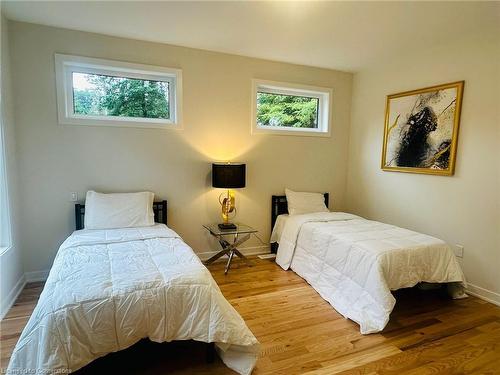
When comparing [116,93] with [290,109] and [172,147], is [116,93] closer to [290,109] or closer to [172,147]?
[172,147]

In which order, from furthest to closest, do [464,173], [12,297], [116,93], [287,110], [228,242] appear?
[287,110] < [228,242] < [116,93] < [464,173] < [12,297]

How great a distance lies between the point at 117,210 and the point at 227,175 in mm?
1251

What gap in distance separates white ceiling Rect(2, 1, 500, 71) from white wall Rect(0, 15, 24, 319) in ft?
1.41

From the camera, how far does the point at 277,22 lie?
108 inches

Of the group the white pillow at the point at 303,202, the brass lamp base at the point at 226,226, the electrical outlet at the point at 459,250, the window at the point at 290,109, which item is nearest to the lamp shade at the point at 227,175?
the brass lamp base at the point at 226,226

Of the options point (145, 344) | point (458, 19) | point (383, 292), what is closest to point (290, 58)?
point (458, 19)

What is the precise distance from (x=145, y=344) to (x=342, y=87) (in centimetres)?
411

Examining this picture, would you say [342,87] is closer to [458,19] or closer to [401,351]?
[458,19]

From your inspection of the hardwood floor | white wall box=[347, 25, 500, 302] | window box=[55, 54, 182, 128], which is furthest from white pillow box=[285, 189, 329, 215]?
window box=[55, 54, 182, 128]

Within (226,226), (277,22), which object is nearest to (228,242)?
(226,226)

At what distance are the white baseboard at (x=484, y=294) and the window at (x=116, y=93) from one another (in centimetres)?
368

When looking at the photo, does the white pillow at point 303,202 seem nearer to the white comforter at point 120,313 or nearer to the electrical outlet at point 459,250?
the electrical outlet at point 459,250

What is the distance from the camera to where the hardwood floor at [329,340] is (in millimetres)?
1910

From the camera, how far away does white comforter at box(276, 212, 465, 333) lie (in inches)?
95.3
